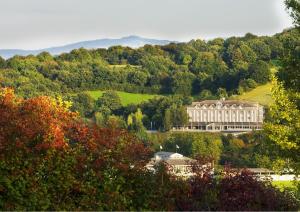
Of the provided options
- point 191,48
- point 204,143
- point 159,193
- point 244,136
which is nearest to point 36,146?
point 159,193

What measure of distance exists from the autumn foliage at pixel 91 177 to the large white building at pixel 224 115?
396ft

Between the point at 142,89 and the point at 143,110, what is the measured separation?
23009 millimetres

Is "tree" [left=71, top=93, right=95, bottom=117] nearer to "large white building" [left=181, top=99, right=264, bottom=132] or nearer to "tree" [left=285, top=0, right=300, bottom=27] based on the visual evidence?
"large white building" [left=181, top=99, right=264, bottom=132]

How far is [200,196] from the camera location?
1193 cm

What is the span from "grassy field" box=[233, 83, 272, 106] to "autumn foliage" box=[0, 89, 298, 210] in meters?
122

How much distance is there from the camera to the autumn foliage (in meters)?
11.4

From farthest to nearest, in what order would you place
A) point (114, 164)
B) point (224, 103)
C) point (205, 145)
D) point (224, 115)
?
point (224, 115) < point (224, 103) < point (205, 145) < point (114, 164)

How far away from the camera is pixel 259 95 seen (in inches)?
5443

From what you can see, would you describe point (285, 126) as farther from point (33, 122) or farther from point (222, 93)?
point (222, 93)

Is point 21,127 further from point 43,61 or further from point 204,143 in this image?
point 43,61

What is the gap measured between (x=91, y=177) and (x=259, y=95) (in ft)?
421

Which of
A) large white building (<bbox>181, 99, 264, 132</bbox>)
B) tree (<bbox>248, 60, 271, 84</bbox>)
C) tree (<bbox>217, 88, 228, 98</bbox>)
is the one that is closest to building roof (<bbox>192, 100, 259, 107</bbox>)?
large white building (<bbox>181, 99, 264, 132</bbox>)

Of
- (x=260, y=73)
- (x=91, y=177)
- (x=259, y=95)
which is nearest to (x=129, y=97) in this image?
(x=259, y=95)

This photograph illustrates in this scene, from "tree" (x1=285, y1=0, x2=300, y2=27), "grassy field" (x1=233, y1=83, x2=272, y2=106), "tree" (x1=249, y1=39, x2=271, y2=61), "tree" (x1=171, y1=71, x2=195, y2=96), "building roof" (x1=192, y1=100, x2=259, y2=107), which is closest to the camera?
"tree" (x1=285, y1=0, x2=300, y2=27)
